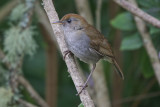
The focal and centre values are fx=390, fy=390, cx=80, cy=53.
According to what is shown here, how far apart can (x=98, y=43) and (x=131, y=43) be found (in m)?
0.40

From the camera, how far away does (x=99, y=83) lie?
4.45 m

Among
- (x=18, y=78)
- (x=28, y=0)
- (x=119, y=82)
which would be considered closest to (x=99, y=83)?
(x=119, y=82)

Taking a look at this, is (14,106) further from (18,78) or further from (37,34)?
(37,34)

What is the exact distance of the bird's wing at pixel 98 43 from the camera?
3.84m

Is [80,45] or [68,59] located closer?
[68,59]

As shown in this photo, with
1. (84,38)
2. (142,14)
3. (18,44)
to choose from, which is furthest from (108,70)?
(142,14)

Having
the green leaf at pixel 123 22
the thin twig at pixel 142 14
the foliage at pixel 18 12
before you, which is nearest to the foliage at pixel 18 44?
the foliage at pixel 18 12

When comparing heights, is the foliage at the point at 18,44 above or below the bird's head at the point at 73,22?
below

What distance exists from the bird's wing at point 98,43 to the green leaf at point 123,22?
0.88 feet

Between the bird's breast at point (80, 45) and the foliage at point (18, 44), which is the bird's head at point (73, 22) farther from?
the foliage at point (18, 44)

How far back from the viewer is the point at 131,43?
4070 millimetres

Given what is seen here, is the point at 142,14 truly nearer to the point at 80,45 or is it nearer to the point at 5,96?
the point at 80,45

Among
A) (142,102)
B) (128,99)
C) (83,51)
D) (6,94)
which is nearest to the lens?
(83,51)

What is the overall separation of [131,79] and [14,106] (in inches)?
65.8
